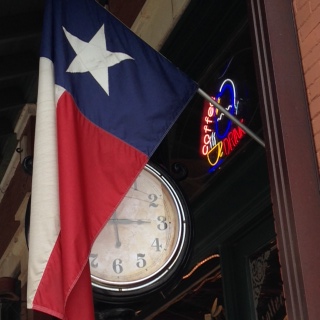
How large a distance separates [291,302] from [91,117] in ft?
4.84

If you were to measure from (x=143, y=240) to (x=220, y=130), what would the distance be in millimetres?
1255

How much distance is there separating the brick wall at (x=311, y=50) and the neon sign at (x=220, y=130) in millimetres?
1391

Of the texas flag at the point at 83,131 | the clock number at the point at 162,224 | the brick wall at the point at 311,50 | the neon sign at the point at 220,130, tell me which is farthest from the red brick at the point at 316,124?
the neon sign at the point at 220,130

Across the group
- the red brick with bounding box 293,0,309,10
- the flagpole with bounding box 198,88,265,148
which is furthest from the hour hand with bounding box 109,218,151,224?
the red brick with bounding box 293,0,309,10

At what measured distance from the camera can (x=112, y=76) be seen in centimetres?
407

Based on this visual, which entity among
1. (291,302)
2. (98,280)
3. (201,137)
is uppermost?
(201,137)

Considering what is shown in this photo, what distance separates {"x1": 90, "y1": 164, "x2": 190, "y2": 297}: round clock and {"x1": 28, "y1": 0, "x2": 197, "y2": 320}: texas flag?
212 millimetres

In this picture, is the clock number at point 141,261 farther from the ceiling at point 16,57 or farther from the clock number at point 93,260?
the ceiling at point 16,57

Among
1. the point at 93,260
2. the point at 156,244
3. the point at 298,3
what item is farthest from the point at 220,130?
the point at 298,3

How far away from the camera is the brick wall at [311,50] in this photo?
10.2 feet

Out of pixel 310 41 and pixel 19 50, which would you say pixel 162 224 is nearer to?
pixel 310 41

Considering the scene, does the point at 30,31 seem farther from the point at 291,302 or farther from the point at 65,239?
the point at 291,302

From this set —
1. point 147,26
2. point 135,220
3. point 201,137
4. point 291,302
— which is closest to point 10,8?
point 147,26

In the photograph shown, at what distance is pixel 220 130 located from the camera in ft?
16.1
